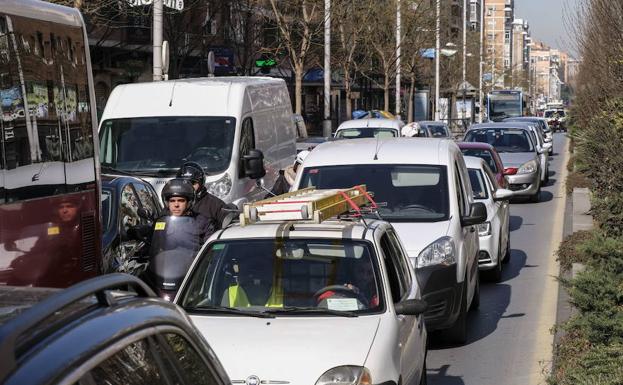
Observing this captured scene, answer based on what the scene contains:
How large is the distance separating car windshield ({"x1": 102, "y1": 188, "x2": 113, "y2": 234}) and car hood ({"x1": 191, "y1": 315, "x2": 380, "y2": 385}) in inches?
201

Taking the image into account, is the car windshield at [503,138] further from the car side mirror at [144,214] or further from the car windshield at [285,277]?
the car windshield at [285,277]

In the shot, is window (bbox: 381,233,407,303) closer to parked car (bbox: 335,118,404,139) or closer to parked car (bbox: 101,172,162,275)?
parked car (bbox: 101,172,162,275)

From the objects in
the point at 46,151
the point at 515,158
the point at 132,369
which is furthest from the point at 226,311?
the point at 515,158

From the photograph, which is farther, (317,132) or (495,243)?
(317,132)

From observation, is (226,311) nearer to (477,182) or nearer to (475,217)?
(475,217)

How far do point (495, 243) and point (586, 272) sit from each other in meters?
5.72

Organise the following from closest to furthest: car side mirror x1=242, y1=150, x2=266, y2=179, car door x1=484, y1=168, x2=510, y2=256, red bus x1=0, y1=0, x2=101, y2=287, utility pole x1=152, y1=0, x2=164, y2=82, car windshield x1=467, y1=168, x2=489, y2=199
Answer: red bus x1=0, y1=0, x2=101, y2=287 < car side mirror x1=242, y1=150, x2=266, y2=179 < car door x1=484, y1=168, x2=510, y2=256 < car windshield x1=467, y1=168, x2=489, y2=199 < utility pole x1=152, y1=0, x2=164, y2=82

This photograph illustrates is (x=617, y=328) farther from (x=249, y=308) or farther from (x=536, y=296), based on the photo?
(x=536, y=296)

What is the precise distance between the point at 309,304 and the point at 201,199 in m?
4.35

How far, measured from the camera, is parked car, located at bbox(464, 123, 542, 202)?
1074 inches

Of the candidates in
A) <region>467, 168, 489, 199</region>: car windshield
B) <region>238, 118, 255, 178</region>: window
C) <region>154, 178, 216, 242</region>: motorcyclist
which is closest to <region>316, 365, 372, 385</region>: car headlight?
<region>154, 178, 216, 242</region>: motorcyclist

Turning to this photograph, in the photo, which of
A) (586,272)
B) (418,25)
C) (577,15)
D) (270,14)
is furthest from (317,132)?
(586,272)

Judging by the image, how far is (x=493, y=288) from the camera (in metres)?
14.8

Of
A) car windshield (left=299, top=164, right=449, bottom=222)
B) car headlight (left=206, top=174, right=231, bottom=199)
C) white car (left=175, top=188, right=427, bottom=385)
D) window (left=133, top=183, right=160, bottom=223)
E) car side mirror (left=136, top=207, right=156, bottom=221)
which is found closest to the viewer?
white car (left=175, top=188, right=427, bottom=385)
